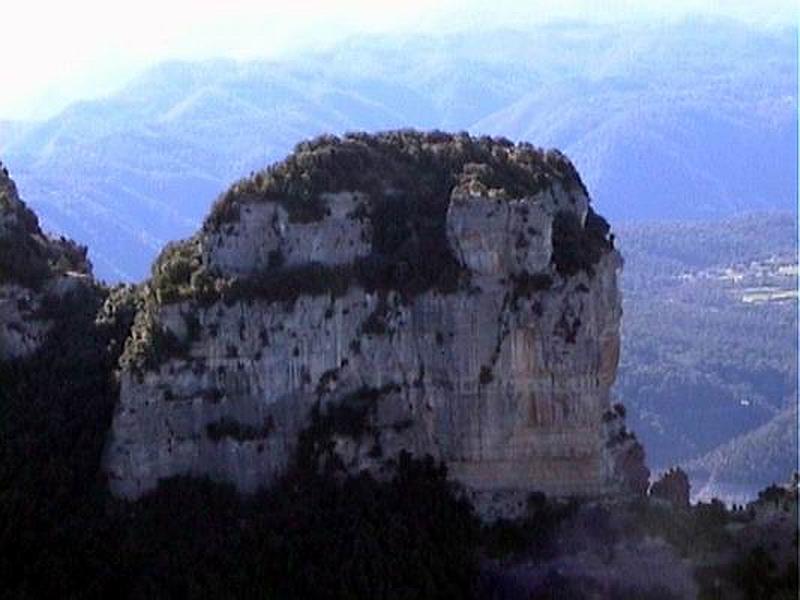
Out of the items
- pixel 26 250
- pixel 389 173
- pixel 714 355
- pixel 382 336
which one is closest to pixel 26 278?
pixel 26 250

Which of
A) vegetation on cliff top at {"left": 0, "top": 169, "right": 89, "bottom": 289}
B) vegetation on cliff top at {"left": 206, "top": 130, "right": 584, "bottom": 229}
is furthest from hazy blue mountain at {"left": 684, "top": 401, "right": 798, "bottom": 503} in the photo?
vegetation on cliff top at {"left": 0, "top": 169, "right": 89, "bottom": 289}

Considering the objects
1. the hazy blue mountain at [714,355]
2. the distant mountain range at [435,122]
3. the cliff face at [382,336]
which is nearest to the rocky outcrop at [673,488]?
the cliff face at [382,336]

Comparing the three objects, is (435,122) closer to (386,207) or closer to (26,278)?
(26,278)

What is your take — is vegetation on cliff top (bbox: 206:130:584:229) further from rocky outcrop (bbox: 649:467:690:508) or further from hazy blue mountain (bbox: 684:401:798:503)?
hazy blue mountain (bbox: 684:401:798:503)

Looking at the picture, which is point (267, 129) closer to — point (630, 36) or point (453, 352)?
point (630, 36)

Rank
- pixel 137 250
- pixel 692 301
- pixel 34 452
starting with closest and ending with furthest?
1. pixel 34 452
2. pixel 692 301
3. pixel 137 250

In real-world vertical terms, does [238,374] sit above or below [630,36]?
below

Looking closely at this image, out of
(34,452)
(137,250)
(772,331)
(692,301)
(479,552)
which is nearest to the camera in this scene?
(479,552)

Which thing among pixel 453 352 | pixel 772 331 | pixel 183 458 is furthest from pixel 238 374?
pixel 772 331
